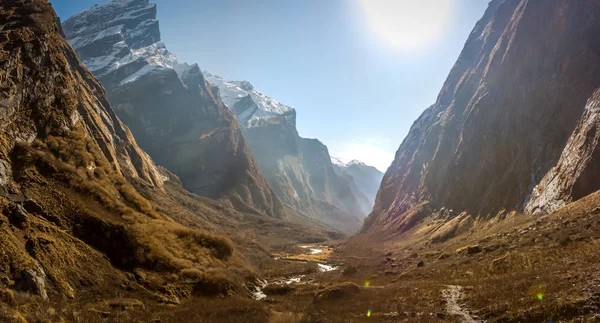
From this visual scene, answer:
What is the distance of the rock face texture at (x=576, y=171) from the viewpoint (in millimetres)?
37844

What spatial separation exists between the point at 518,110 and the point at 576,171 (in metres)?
30.2

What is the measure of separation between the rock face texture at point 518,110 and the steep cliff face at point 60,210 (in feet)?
168

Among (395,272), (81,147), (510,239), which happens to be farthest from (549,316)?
(81,147)

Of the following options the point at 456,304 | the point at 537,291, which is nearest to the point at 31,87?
the point at 456,304

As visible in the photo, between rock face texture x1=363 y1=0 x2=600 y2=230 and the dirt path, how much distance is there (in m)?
34.5

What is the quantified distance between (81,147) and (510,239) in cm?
4907

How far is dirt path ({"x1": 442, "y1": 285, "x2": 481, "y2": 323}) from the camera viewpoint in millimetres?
17047

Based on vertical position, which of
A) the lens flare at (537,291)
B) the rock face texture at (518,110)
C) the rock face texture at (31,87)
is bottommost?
the lens flare at (537,291)

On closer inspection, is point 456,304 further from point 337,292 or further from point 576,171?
point 576,171

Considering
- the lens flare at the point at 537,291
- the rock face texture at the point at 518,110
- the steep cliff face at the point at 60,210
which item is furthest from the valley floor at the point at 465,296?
the rock face texture at the point at 518,110

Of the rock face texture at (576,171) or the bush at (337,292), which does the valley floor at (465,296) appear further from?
the rock face texture at (576,171)

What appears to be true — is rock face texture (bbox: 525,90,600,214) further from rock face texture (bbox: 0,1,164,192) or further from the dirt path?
rock face texture (bbox: 0,1,164,192)

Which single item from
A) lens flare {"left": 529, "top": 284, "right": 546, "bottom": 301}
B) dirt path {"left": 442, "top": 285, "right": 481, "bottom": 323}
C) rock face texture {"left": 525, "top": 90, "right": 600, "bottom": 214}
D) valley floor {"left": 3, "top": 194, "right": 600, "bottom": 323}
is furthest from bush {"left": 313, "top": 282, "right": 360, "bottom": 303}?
rock face texture {"left": 525, "top": 90, "right": 600, "bottom": 214}

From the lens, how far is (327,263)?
7344 cm
